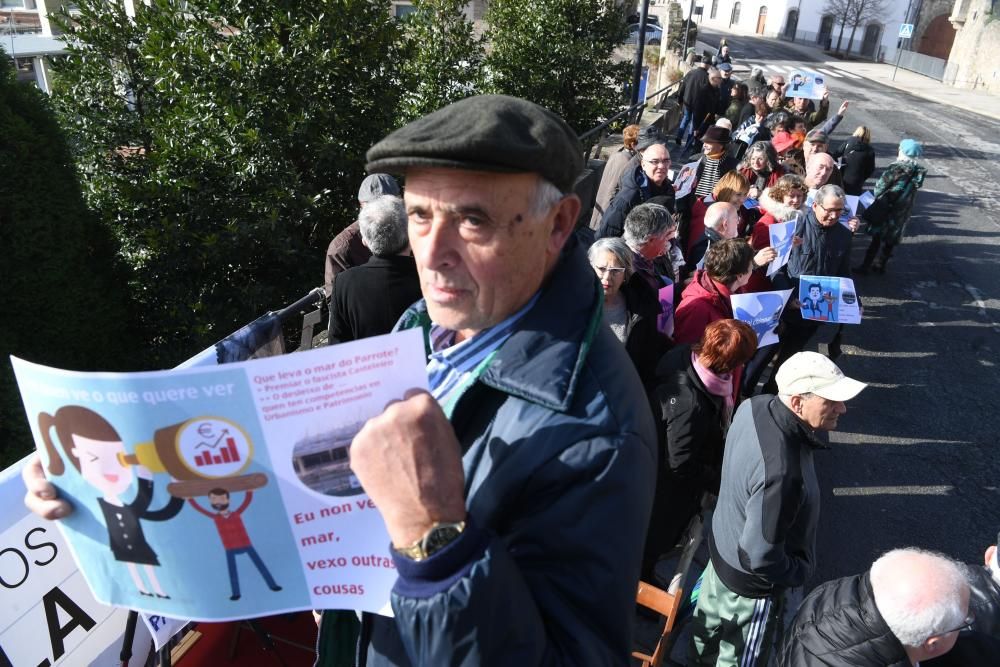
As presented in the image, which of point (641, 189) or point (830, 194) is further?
point (641, 189)

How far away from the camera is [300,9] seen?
4953mm

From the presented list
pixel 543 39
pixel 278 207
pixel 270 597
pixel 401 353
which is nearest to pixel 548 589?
pixel 401 353

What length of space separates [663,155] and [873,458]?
2820mm

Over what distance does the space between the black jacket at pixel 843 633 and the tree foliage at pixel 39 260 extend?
12.0ft

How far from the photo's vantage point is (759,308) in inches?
158

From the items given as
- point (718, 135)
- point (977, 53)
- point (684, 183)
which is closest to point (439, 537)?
point (684, 183)

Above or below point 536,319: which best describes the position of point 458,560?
below

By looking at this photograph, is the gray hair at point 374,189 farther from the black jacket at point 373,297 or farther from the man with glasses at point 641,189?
the man with glasses at point 641,189

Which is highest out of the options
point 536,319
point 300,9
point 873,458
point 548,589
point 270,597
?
point 300,9

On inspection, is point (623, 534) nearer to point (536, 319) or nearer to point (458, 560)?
point (458, 560)

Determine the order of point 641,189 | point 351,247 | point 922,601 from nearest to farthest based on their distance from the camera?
point 922,601, point 351,247, point 641,189

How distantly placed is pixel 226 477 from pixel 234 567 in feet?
0.62

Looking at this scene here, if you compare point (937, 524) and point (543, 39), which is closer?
point (937, 524)

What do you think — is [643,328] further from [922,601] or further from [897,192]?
[897,192]
